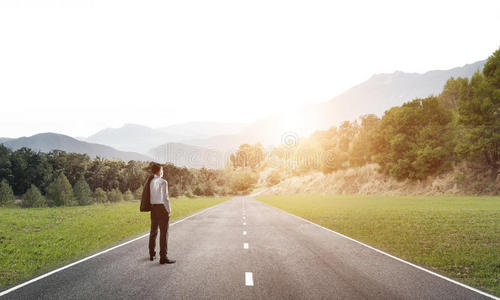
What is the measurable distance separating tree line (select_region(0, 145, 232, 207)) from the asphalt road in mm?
35729

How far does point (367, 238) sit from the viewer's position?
1269 cm

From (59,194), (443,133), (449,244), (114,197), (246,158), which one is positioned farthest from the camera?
(246,158)

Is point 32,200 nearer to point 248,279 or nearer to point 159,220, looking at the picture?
point 159,220

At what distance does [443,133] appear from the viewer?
50875mm

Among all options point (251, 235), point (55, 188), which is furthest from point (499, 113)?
point (55, 188)

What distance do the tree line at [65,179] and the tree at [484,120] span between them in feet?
135

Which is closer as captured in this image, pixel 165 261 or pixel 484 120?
pixel 165 261

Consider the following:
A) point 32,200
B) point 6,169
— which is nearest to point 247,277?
point 32,200

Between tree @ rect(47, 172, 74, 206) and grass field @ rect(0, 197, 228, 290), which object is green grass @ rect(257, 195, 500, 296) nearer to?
grass field @ rect(0, 197, 228, 290)

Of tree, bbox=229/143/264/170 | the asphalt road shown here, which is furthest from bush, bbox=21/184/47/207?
tree, bbox=229/143/264/170

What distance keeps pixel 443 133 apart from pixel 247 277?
53.3 meters

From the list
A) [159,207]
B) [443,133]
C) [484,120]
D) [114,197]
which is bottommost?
[114,197]

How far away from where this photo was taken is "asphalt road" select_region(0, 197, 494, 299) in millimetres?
5492

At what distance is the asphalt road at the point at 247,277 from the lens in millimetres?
5492
